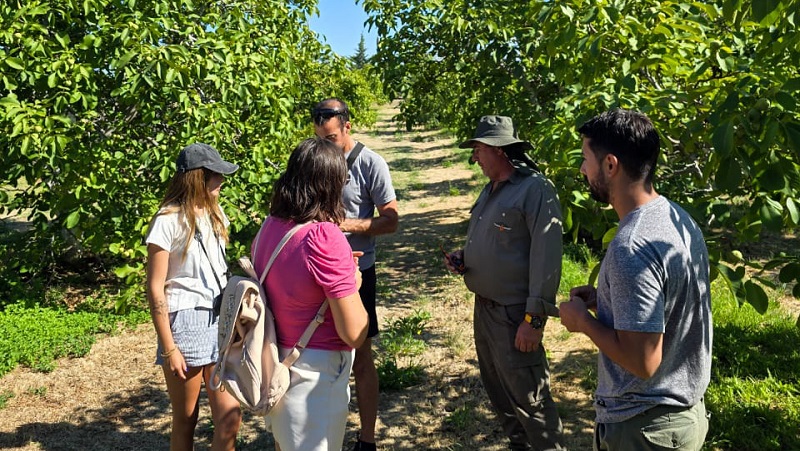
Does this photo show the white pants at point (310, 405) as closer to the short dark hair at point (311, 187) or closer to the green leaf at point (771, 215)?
the short dark hair at point (311, 187)

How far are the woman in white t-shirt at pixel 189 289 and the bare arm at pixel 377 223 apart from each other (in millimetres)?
714

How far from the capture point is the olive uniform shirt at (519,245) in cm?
274

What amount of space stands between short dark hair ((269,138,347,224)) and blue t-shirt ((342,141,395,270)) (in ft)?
3.88

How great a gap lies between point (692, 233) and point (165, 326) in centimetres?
209

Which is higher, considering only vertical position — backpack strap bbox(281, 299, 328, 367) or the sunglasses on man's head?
the sunglasses on man's head

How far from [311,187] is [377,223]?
1200 mm

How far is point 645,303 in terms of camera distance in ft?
5.51

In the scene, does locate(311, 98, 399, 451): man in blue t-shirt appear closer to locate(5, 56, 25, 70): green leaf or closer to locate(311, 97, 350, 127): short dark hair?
locate(311, 97, 350, 127): short dark hair

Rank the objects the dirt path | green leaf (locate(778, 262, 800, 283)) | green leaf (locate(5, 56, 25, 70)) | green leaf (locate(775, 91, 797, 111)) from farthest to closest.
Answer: green leaf (locate(5, 56, 25, 70)) → the dirt path → green leaf (locate(778, 262, 800, 283)) → green leaf (locate(775, 91, 797, 111))

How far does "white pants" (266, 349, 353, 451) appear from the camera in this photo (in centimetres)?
219

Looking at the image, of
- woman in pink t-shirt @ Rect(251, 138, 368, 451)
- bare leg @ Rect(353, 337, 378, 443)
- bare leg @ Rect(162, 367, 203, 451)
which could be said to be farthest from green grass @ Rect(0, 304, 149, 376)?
woman in pink t-shirt @ Rect(251, 138, 368, 451)

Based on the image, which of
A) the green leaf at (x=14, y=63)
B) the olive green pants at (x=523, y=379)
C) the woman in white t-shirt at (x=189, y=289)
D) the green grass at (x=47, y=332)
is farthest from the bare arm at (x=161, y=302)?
the green grass at (x=47, y=332)

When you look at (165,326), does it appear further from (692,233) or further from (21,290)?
(21,290)

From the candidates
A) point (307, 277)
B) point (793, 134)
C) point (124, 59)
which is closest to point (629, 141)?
point (793, 134)
